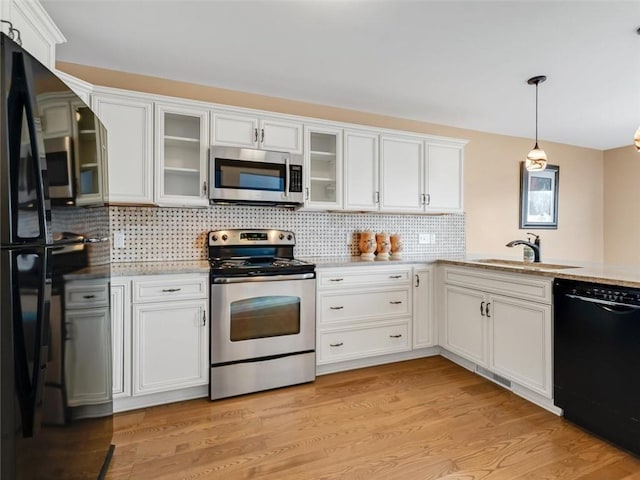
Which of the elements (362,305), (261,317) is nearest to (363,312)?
(362,305)

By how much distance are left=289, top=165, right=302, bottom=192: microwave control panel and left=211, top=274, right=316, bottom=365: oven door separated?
76 cm

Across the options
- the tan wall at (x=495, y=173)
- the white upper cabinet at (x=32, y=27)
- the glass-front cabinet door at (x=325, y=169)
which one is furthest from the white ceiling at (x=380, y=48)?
the glass-front cabinet door at (x=325, y=169)

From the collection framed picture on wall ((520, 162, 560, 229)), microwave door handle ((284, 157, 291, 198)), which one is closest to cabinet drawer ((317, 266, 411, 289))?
microwave door handle ((284, 157, 291, 198))

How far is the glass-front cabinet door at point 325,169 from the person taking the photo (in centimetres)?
302

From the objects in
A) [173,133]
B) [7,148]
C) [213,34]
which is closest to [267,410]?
[7,148]

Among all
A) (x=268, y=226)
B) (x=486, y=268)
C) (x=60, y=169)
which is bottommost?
(x=486, y=268)

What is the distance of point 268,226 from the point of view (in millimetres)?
3086

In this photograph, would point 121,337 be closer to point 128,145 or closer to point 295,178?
point 128,145

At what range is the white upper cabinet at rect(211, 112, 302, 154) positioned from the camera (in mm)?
2662

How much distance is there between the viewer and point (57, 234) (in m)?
1.16

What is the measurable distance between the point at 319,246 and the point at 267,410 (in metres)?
1.54

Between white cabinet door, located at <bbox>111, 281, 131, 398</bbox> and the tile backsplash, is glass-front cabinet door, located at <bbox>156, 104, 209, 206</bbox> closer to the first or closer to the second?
the tile backsplash

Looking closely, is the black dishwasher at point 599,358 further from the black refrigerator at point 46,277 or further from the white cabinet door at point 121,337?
the white cabinet door at point 121,337

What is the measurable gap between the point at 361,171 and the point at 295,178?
2.16 feet
